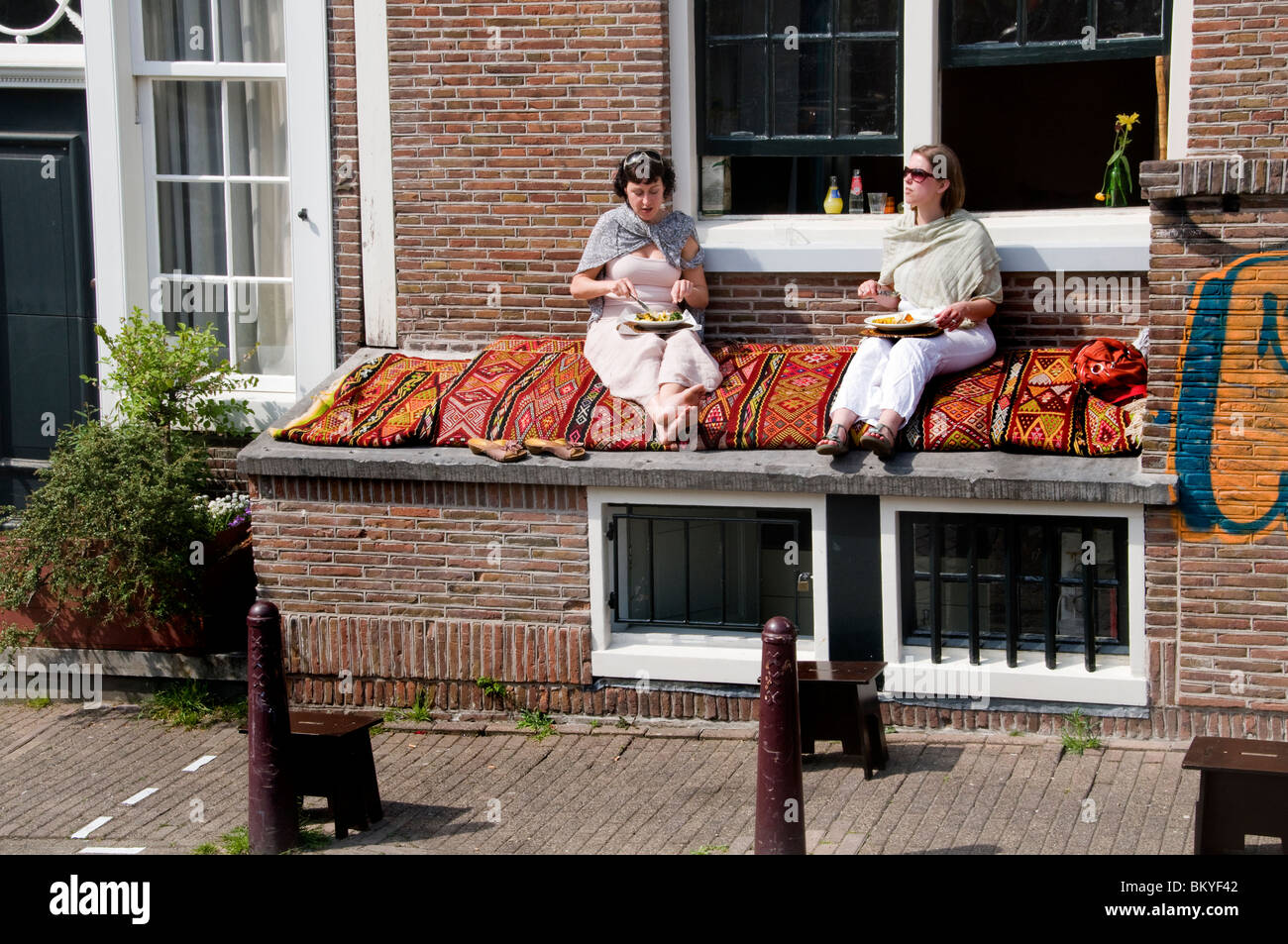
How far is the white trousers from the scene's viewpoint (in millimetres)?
7746

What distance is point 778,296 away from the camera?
8938 millimetres

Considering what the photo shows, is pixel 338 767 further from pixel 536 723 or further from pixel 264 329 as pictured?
pixel 264 329

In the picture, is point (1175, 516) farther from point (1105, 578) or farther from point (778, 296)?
point (778, 296)

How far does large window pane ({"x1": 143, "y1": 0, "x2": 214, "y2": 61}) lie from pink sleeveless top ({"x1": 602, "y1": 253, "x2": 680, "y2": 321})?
3.12 metres

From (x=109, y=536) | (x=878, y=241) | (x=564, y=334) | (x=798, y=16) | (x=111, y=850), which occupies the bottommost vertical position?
(x=111, y=850)

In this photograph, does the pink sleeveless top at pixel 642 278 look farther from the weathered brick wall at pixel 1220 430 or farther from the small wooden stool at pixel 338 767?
the small wooden stool at pixel 338 767

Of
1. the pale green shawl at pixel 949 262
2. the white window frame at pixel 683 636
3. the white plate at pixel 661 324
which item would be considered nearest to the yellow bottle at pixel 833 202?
the pale green shawl at pixel 949 262

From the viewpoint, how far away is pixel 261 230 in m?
10.1

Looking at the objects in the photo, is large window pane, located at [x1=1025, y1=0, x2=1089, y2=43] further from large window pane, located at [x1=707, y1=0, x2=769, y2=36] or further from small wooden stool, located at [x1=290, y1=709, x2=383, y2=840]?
small wooden stool, located at [x1=290, y1=709, x2=383, y2=840]

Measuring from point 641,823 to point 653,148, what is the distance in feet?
12.4

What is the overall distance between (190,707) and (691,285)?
3488 mm

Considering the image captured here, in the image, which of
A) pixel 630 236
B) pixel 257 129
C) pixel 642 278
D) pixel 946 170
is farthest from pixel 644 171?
pixel 257 129

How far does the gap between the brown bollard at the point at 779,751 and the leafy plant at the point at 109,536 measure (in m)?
4.03

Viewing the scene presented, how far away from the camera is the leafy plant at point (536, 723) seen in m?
8.09
